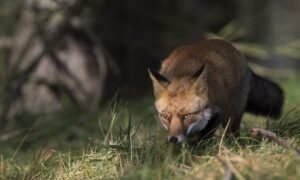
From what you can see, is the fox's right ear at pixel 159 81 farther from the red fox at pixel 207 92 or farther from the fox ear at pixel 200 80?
the fox ear at pixel 200 80

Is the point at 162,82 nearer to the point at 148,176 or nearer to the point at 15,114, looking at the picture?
the point at 148,176

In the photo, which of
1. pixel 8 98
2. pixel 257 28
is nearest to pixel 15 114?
pixel 8 98

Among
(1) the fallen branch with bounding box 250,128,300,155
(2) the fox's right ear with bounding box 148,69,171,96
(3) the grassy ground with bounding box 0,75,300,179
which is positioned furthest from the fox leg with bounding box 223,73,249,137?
(1) the fallen branch with bounding box 250,128,300,155

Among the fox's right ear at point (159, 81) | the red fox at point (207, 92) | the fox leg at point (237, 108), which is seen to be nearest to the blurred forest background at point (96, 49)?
the red fox at point (207, 92)

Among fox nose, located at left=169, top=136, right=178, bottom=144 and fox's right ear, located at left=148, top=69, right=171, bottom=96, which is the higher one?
fox's right ear, located at left=148, top=69, right=171, bottom=96

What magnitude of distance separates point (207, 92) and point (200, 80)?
0.49 ft

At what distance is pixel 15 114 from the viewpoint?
11.0 meters

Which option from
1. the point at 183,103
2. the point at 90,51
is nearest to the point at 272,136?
the point at 183,103

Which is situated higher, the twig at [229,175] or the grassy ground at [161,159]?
the twig at [229,175]

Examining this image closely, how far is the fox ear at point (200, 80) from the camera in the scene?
5.88 metres

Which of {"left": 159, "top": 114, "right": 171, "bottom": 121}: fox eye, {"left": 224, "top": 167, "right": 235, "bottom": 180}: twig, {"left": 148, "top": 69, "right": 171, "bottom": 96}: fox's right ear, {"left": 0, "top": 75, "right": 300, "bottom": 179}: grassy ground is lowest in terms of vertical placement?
{"left": 0, "top": 75, "right": 300, "bottom": 179}: grassy ground

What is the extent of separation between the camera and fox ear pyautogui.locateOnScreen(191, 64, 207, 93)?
232 inches

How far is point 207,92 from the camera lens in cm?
598

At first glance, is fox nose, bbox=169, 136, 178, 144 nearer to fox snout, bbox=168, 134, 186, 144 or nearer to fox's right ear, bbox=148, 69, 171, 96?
fox snout, bbox=168, 134, 186, 144
